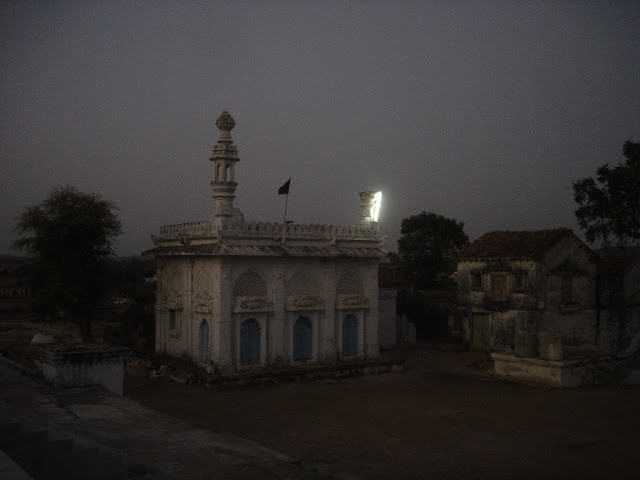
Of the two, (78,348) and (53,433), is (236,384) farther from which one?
(53,433)

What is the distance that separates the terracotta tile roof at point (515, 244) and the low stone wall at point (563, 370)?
6.83m

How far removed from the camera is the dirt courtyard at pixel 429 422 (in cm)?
1166

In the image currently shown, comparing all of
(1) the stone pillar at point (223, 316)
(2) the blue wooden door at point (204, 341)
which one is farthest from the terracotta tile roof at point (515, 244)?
(2) the blue wooden door at point (204, 341)

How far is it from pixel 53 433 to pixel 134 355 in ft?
49.7

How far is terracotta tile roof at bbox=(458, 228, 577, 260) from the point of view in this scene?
2689 centimetres

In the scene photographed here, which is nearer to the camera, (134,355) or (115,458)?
(115,458)

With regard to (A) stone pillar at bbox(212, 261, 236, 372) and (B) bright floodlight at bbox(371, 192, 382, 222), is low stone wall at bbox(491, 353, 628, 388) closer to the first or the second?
(B) bright floodlight at bbox(371, 192, 382, 222)

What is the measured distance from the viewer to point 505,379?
815 inches

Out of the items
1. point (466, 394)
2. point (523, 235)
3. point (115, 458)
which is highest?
point (523, 235)

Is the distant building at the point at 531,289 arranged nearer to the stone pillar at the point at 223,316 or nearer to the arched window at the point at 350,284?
the arched window at the point at 350,284

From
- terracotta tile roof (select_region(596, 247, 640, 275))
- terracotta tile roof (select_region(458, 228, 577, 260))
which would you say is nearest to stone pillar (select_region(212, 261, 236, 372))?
terracotta tile roof (select_region(458, 228, 577, 260))

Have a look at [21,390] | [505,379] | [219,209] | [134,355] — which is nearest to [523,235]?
[505,379]

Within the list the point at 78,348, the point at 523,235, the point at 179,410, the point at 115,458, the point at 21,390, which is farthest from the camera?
the point at 523,235

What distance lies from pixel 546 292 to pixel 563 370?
817cm
